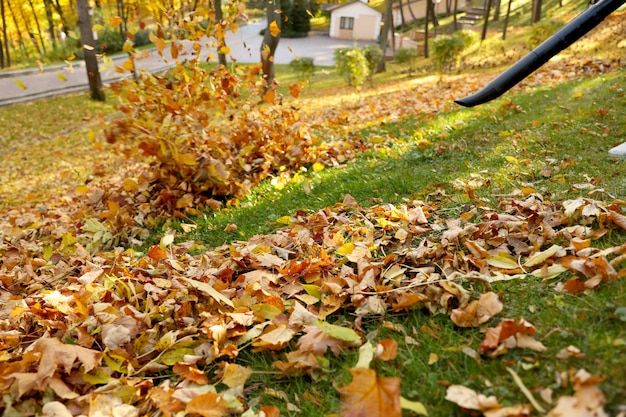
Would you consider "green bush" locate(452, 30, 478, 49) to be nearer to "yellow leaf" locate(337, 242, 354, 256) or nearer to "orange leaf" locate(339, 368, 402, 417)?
"yellow leaf" locate(337, 242, 354, 256)

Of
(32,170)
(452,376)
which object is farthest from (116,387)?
(32,170)

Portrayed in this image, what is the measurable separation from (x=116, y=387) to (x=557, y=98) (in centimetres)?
637

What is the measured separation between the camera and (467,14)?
113 ft

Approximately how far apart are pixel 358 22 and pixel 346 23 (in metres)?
1.13

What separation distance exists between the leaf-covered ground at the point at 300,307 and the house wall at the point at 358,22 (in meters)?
41.3

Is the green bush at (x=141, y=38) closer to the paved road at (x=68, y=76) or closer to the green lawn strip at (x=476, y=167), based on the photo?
the paved road at (x=68, y=76)

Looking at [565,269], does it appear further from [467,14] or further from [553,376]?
[467,14]

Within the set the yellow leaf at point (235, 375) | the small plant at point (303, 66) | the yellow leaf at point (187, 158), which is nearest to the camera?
the yellow leaf at point (235, 375)

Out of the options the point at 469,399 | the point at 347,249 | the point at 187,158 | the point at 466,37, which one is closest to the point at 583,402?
the point at 469,399

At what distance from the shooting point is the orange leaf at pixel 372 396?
1.35 meters

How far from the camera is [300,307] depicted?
6.61 ft

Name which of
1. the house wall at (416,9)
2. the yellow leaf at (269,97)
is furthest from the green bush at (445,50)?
the house wall at (416,9)

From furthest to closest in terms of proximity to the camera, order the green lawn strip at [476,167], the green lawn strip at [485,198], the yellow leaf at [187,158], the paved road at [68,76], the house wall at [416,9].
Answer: the house wall at [416,9] < the paved road at [68,76] < the yellow leaf at [187,158] < the green lawn strip at [476,167] < the green lawn strip at [485,198]

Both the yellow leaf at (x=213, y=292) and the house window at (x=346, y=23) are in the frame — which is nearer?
the yellow leaf at (x=213, y=292)
